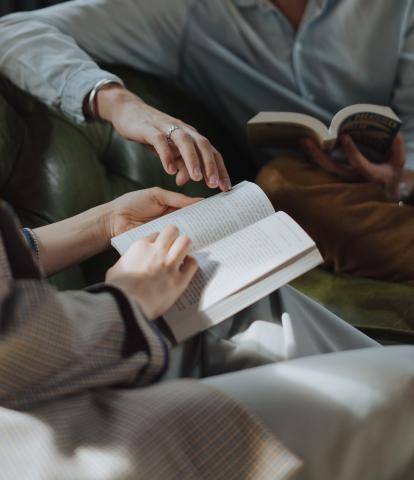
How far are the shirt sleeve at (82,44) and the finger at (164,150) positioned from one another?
205 millimetres

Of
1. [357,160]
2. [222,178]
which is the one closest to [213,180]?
[222,178]

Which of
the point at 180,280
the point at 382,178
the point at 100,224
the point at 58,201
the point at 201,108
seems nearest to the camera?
the point at 180,280

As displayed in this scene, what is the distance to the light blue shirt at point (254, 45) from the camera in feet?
3.85

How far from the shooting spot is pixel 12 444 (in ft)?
1.63

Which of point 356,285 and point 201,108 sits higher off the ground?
point 201,108

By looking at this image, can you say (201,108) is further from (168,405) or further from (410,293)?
(168,405)

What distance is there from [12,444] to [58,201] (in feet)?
1.88

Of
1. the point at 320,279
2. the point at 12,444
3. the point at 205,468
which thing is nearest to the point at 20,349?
the point at 12,444

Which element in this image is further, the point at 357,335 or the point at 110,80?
the point at 110,80

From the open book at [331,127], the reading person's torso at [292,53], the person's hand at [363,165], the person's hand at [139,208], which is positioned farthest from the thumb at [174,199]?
the reading person's torso at [292,53]

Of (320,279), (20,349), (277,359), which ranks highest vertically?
(20,349)

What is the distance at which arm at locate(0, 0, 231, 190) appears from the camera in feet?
2.93

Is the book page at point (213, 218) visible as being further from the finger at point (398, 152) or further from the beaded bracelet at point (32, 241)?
the finger at point (398, 152)

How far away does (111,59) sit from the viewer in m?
1.22
